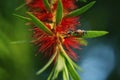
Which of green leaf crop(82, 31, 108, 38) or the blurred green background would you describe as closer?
green leaf crop(82, 31, 108, 38)

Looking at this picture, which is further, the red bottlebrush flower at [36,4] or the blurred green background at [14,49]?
the blurred green background at [14,49]

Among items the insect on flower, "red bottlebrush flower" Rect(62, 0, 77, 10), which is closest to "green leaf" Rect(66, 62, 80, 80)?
the insect on flower

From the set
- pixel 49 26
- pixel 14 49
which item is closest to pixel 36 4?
pixel 49 26

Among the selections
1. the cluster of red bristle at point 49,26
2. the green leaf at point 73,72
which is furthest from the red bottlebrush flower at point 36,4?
the green leaf at point 73,72

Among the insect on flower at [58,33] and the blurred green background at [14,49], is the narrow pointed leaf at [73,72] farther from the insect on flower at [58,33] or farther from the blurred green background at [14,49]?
the blurred green background at [14,49]

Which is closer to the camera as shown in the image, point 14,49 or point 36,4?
point 36,4

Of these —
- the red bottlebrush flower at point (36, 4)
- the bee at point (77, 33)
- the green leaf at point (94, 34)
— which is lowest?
the green leaf at point (94, 34)

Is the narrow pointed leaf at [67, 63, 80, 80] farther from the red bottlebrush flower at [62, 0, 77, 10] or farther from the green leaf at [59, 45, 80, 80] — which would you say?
the red bottlebrush flower at [62, 0, 77, 10]

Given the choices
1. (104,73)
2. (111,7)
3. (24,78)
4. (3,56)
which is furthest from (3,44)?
(104,73)

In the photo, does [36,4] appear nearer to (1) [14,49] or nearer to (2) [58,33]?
(2) [58,33]

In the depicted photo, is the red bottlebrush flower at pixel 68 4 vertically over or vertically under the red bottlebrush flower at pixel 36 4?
under

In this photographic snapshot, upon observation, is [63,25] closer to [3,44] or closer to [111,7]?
[3,44]

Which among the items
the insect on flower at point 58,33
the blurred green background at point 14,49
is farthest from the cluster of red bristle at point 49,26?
the blurred green background at point 14,49
